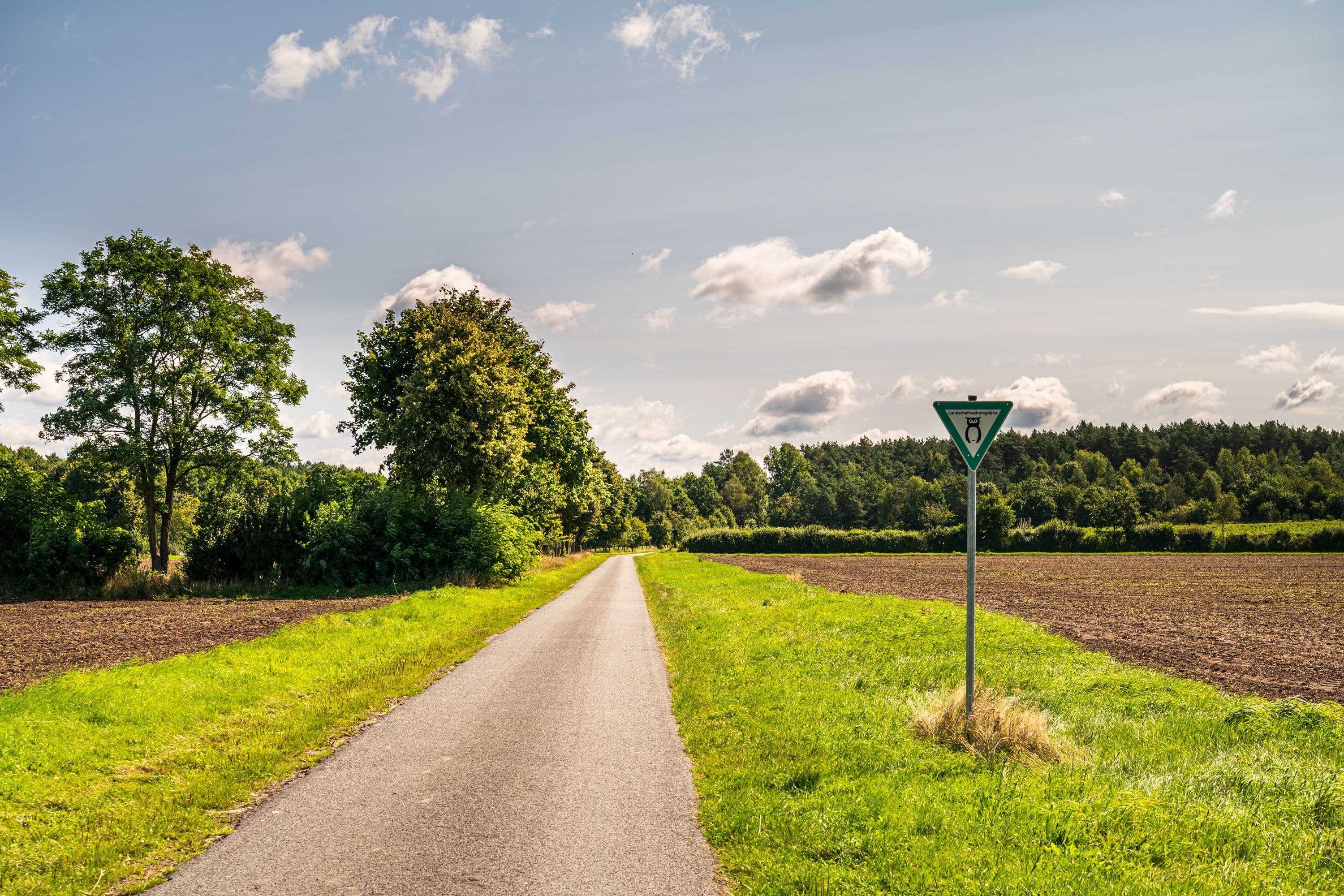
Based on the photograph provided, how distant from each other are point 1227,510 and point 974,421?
137113 mm

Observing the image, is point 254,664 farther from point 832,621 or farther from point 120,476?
point 120,476

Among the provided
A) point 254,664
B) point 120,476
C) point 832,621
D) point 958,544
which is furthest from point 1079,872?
point 958,544

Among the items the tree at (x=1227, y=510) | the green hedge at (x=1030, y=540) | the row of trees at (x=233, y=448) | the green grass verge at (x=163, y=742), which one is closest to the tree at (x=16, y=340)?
the row of trees at (x=233, y=448)

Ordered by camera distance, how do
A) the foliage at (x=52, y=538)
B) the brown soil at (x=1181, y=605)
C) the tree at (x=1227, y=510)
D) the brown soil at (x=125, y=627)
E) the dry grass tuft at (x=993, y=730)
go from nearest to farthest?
the dry grass tuft at (x=993, y=730) < the brown soil at (x=125, y=627) < the brown soil at (x=1181, y=605) < the foliage at (x=52, y=538) < the tree at (x=1227, y=510)

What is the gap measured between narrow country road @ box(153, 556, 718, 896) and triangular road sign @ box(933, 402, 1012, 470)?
4952 millimetres

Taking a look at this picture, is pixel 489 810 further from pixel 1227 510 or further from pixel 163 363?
pixel 1227 510

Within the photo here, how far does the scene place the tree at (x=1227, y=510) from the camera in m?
112

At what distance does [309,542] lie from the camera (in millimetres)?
29969

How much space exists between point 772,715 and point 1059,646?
32.9ft

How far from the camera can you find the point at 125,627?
17469 mm

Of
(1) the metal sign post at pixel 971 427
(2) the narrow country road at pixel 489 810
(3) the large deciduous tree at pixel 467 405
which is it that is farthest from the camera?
(3) the large deciduous tree at pixel 467 405

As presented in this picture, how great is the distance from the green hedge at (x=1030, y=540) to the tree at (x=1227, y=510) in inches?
1205

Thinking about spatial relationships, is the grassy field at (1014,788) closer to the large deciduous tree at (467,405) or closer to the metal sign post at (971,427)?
the metal sign post at (971,427)

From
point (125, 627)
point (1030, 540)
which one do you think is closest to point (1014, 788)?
point (125, 627)
